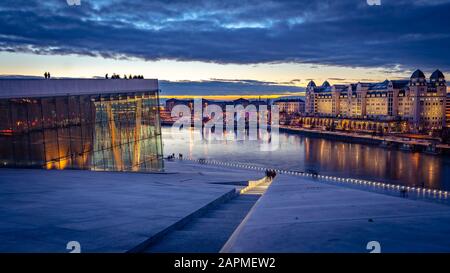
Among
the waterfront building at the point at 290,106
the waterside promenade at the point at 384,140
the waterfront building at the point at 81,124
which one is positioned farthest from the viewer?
the waterfront building at the point at 290,106

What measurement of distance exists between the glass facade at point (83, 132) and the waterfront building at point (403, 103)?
89.9m

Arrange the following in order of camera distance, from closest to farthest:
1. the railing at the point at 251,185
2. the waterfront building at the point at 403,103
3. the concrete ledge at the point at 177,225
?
the concrete ledge at the point at 177,225 → the railing at the point at 251,185 → the waterfront building at the point at 403,103

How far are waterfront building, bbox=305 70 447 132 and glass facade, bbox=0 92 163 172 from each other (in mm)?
89893

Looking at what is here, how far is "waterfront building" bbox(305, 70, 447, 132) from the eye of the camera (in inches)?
4114

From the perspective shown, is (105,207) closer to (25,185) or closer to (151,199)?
(151,199)

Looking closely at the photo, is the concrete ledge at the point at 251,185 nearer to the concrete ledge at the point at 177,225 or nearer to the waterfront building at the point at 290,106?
the concrete ledge at the point at 177,225

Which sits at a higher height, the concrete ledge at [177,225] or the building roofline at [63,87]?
the building roofline at [63,87]

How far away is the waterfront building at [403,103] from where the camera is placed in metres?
104

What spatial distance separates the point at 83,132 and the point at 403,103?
109379 millimetres

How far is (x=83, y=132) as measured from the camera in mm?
15039

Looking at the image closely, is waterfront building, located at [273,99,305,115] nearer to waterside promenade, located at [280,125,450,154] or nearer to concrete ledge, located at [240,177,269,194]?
waterside promenade, located at [280,125,450,154]

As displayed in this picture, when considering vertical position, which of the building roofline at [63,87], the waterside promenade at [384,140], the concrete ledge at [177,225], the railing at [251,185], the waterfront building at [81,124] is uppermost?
the building roofline at [63,87]

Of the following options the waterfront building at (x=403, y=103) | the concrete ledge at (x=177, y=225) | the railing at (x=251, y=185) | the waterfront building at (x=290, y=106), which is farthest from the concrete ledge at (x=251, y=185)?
the waterfront building at (x=290, y=106)
